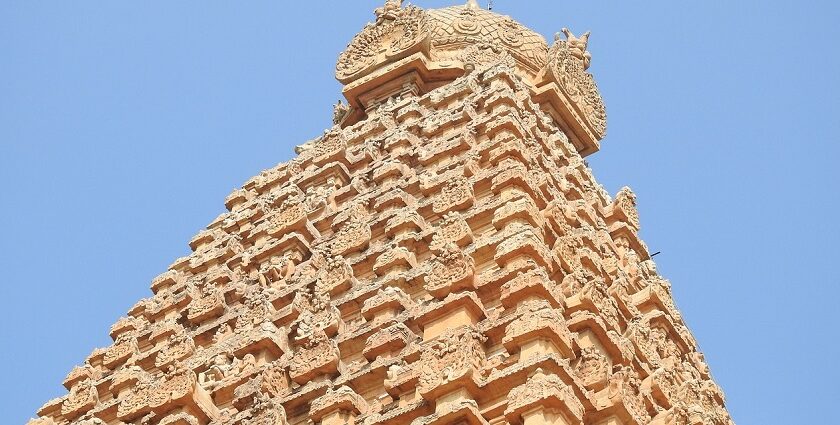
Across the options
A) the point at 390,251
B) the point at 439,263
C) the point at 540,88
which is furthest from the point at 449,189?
the point at 540,88

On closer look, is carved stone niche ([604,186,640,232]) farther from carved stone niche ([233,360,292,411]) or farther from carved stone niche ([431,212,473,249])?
carved stone niche ([233,360,292,411])

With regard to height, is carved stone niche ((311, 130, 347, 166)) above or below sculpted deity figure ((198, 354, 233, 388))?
above

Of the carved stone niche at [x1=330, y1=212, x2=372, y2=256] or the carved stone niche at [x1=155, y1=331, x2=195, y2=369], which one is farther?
the carved stone niche at [x1=155, y1=331, x2=195, y2=369]

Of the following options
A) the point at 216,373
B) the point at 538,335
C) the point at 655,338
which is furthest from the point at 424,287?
the point at 655,338

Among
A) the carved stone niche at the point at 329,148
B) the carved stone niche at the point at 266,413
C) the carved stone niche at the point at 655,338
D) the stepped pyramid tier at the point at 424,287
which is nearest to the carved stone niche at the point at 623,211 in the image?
the stepped pyramid tier at the point at 424,287

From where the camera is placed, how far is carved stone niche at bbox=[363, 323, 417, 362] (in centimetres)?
1564

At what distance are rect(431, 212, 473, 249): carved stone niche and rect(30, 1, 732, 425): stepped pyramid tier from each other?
1.0 inches

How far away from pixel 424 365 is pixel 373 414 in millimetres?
835

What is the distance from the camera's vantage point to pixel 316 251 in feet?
64.2

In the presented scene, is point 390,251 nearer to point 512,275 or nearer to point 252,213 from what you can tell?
point 512,275

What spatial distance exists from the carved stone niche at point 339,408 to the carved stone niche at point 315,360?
97 cm

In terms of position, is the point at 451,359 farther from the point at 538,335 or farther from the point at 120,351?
the point at 120,351

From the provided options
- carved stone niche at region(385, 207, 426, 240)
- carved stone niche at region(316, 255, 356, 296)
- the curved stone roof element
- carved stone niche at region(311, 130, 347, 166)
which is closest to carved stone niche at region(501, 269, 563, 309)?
carved stone niche at region(385, 207, 426, 240)

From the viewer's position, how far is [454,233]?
55.6 ft
